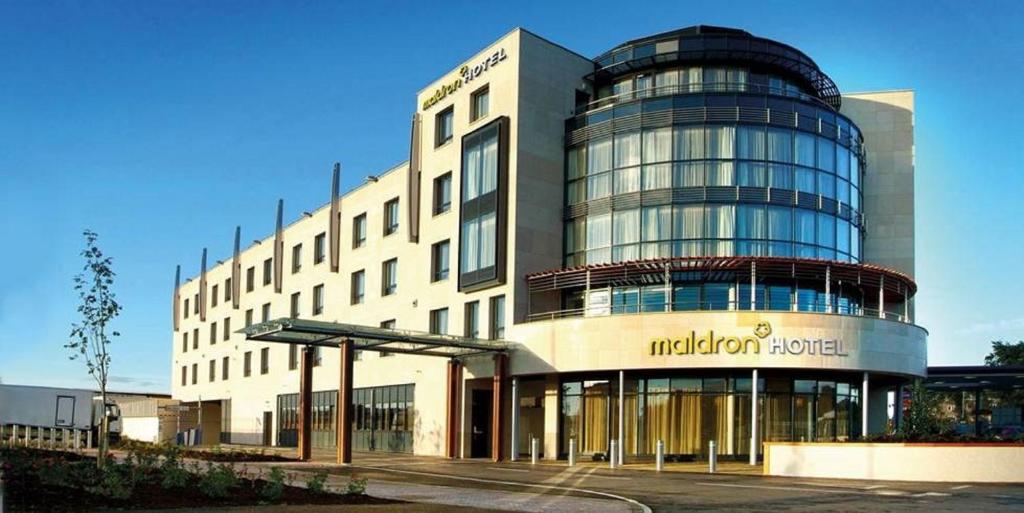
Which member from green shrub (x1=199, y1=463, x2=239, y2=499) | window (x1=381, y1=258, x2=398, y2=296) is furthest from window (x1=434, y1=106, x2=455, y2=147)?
green shrub (x1=199, y1=463, x2=239, y2=499)

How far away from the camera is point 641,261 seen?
39.3m

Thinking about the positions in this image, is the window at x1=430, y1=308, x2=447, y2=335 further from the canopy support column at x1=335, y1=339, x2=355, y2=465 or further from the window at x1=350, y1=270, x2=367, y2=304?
the window at x1=350, y1=270, x2=367, y2=304

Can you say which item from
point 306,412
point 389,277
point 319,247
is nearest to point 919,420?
point 306,412

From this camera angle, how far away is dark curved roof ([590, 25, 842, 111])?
146 ft

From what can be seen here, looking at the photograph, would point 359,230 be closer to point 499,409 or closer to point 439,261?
point 439,261

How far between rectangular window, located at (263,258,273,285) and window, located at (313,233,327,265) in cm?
885

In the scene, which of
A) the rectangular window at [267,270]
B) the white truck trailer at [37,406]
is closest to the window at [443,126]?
the white truck trailer at [37,406]

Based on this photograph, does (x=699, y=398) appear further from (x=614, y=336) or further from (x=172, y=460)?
(x=172, y=460)

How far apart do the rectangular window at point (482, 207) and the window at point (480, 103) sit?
138 cm

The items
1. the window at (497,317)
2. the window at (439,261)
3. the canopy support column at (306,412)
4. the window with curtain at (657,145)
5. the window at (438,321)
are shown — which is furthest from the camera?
the window at (439,261)

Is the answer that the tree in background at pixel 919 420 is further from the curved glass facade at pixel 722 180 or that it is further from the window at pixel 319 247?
the window at pixel 319 247

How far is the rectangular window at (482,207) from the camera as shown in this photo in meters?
44.1

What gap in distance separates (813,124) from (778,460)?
1652 cm

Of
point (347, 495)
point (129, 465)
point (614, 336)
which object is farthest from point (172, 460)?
point (614, 336)
